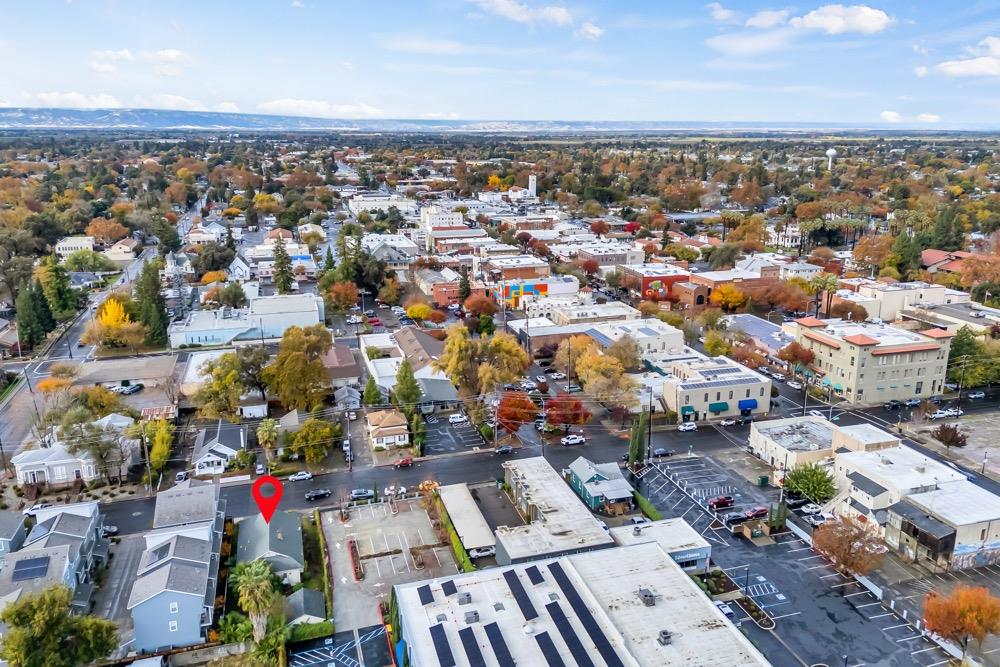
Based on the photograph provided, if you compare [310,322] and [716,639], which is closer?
[716,639]

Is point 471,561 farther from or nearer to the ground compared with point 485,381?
nearer to the ground

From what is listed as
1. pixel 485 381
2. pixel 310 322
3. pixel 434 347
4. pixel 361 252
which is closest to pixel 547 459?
pixel 485 381

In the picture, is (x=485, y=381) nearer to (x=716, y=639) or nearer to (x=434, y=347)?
(x=434, y=347)

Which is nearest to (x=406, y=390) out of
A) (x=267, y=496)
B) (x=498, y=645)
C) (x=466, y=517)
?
(x=267, y=496)

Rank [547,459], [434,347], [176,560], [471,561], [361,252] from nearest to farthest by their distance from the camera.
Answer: [176,560], [471,561], [547,459], [434,347], [361,252]

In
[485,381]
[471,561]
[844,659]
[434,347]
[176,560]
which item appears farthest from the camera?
[434,347]

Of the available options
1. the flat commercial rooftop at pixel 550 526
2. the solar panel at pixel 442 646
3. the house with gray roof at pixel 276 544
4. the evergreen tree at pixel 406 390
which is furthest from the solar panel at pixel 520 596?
the evergreen tree at pixel 406 390

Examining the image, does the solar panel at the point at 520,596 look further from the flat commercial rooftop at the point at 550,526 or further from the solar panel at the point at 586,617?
the flat commercial rooftop at the point at 550,526
